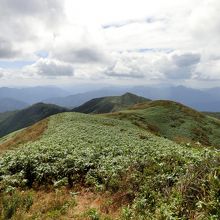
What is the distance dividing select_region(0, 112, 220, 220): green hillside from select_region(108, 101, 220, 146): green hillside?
4582 cm

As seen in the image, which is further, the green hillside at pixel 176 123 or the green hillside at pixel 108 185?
the green hillside at pixel 176 123

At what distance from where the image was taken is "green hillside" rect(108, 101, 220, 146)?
6897 centimetres

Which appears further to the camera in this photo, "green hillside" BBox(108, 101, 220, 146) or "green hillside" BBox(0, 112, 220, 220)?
"green hillside" BBox(108, 101, 220, 146)

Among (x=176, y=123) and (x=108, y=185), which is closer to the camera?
(x=108, y=185)

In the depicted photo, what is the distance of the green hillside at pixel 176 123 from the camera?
68975 millimetres

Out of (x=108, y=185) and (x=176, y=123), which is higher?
(x=108, y=185)

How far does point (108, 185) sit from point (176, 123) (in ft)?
204

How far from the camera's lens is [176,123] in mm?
77625

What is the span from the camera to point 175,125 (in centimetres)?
7606

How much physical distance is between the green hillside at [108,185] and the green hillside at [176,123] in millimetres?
45817

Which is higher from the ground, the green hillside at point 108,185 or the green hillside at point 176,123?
the green hillside at point 108,185

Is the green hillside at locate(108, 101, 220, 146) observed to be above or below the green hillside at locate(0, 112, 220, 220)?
below

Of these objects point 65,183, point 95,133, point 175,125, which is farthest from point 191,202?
point 175,125

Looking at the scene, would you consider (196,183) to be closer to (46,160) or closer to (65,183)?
(65,183)
